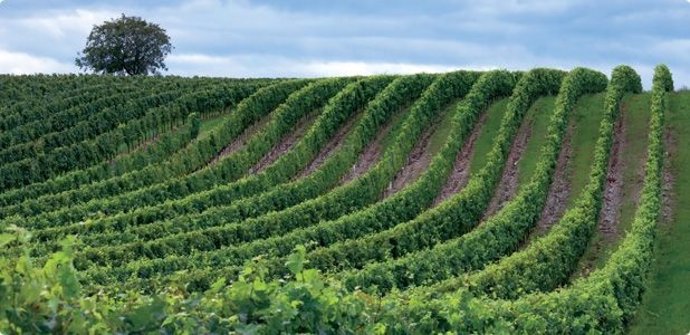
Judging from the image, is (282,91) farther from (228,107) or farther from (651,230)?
(651,230)

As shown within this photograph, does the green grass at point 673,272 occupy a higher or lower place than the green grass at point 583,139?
lower

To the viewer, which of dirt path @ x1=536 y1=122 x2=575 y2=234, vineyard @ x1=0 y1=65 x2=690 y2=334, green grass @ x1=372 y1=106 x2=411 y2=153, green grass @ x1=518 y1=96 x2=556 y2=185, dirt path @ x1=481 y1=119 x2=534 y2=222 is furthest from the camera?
green grass @ x1=372 y1=106 x2=411 y2=153

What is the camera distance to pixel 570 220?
1464 inches

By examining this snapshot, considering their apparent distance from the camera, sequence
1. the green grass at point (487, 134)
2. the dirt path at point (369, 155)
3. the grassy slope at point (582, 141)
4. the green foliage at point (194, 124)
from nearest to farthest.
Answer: the grassy slope at point (582, 141), the green grass at point (487, 134), the dirt path at point (369, 155), the green foliage at point (194, 124)

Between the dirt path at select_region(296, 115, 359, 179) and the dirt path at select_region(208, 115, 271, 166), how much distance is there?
15.8 ft

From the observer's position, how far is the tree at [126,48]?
294ft

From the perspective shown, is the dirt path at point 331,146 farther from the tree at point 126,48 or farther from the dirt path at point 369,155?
the tree at point 126,48

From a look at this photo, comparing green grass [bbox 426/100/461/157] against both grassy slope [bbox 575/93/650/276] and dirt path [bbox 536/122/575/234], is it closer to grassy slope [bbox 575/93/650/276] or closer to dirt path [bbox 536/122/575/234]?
dirt path [bbox 536/122/575/234]

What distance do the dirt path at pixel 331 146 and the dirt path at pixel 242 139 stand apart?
15.8 feet

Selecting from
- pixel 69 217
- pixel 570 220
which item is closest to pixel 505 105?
pixel 570 220

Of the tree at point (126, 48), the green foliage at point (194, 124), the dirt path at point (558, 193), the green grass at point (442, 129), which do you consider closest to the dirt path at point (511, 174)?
the dirt path at point (558, 193)

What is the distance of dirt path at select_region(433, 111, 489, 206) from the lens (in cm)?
4606

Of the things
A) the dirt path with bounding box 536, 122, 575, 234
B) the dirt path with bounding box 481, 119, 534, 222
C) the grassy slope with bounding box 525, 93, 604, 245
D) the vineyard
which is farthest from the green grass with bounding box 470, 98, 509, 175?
the grassy slope with bounding box 525, 93, 604, 245

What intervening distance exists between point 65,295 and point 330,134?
48824mm
